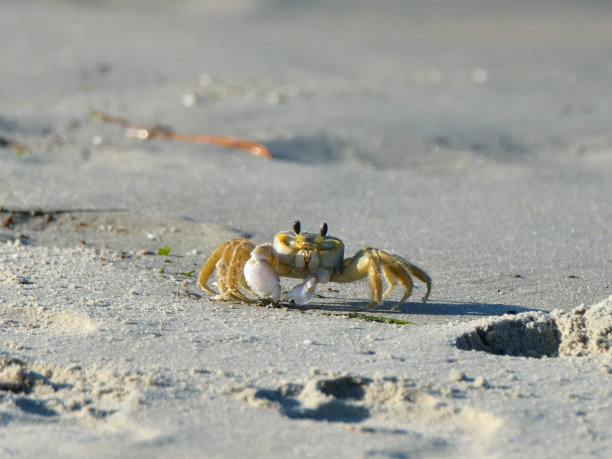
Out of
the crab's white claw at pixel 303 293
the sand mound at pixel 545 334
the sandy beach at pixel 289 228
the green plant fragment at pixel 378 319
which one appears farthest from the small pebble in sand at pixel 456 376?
the crab's white claw at pixel 303 293

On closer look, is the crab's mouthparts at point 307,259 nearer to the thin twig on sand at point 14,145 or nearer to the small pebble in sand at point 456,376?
the small pebble in sand at point 456,376

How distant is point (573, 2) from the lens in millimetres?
15086

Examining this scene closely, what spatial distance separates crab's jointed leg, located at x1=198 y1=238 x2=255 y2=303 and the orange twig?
292 cm

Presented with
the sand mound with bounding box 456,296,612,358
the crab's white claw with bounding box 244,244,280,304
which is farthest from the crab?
the sand mound with bounding box 456,296,612,358

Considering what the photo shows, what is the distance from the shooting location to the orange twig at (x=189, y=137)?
6.91 metres

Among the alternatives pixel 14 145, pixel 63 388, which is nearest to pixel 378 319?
pixel 63 388

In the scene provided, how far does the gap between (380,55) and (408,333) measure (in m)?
8.14

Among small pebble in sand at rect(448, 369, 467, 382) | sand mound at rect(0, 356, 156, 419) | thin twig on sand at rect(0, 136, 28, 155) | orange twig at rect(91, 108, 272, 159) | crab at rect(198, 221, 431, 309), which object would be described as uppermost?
orange twig at rect(91, 108, 272, 159)

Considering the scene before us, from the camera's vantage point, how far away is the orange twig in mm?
6910

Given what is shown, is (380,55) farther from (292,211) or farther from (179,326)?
(179,326)

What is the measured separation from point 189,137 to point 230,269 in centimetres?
346

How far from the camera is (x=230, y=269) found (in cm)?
385

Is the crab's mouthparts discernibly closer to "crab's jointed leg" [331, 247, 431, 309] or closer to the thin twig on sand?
"crab's jointed leg" [331, 247, 431, 309]

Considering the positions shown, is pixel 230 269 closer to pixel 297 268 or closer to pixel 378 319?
pixel 297 268
